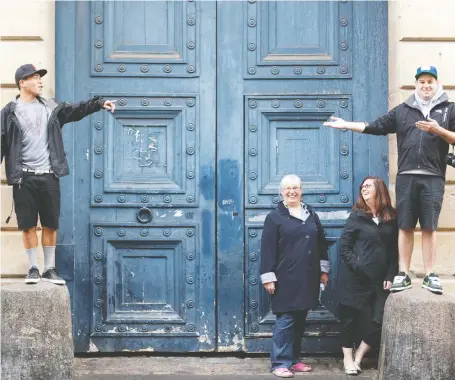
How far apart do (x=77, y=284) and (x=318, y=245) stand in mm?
2031

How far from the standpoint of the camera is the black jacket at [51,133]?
6.53m

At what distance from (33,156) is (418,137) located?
2778 millimetres

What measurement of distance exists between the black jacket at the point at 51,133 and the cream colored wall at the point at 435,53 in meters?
2.45

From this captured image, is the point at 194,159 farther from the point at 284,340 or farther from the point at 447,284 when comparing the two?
the point at 447,284

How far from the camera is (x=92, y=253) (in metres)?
7.57

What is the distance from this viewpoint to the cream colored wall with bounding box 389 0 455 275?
23.7 ft

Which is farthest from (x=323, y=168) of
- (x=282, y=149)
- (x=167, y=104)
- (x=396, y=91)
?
(x=167, y=104)

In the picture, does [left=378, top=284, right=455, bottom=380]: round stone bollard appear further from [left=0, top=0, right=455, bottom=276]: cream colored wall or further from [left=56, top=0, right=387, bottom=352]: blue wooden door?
[left=56, top=0, right=387, bottom=352]: blue wooden door

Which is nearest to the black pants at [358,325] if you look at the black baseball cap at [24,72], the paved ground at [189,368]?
the paved ground at [189,368]

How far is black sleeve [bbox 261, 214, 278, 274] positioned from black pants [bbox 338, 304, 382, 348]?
64cm

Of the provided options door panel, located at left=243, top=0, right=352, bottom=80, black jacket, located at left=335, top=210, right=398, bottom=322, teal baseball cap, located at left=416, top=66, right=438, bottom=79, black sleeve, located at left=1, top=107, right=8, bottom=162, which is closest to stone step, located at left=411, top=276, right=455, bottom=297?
black jacket, located at left=335, top=210, right=398, bottom=322

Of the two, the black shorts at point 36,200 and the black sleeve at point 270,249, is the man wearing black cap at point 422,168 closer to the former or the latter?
the black sleeve at point 270,249

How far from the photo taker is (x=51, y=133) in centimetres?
663

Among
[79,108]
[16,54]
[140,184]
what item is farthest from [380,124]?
[16,54]
